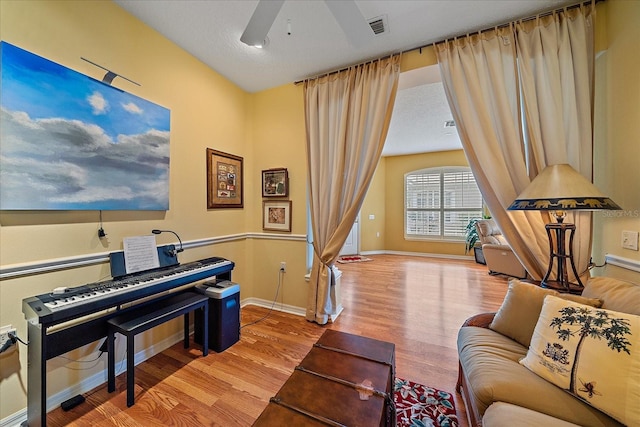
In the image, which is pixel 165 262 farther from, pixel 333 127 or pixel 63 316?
pixel 333 127

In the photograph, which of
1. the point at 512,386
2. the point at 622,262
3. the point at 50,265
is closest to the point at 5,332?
the point at 50,265

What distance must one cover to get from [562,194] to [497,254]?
334 cm

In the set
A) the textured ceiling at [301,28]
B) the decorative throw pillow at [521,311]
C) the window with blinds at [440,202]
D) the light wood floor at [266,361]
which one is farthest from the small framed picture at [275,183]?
the window with blinds at [440,202]

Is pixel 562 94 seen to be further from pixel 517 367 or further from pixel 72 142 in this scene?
pixel 72 142

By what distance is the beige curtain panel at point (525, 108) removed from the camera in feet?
5.78

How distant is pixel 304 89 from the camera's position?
2818 mm

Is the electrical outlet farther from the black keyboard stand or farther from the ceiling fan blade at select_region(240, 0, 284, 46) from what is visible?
the ceiling fan blade at select_region(240, 0, 284, 46)

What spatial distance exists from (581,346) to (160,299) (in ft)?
8.88

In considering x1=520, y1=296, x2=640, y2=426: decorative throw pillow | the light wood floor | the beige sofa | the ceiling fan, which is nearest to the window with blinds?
the light wood floor

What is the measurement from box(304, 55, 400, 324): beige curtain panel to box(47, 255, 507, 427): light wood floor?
522 millimetres

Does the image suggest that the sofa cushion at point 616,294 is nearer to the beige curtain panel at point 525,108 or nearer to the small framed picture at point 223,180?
the beige curtain panel at point 525,108

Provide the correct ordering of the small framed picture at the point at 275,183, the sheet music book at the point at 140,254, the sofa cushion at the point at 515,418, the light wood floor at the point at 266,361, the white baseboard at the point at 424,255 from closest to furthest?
the sofa cushion at the point at 515,418
the light wood floor at the point at 266,361
the sheet music book at the point at 140,254
the small framed picture at the point at 275,183
the white baseboard at the point at 424,255

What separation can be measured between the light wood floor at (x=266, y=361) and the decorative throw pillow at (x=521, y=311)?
599mm

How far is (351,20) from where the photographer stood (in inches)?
53.9
